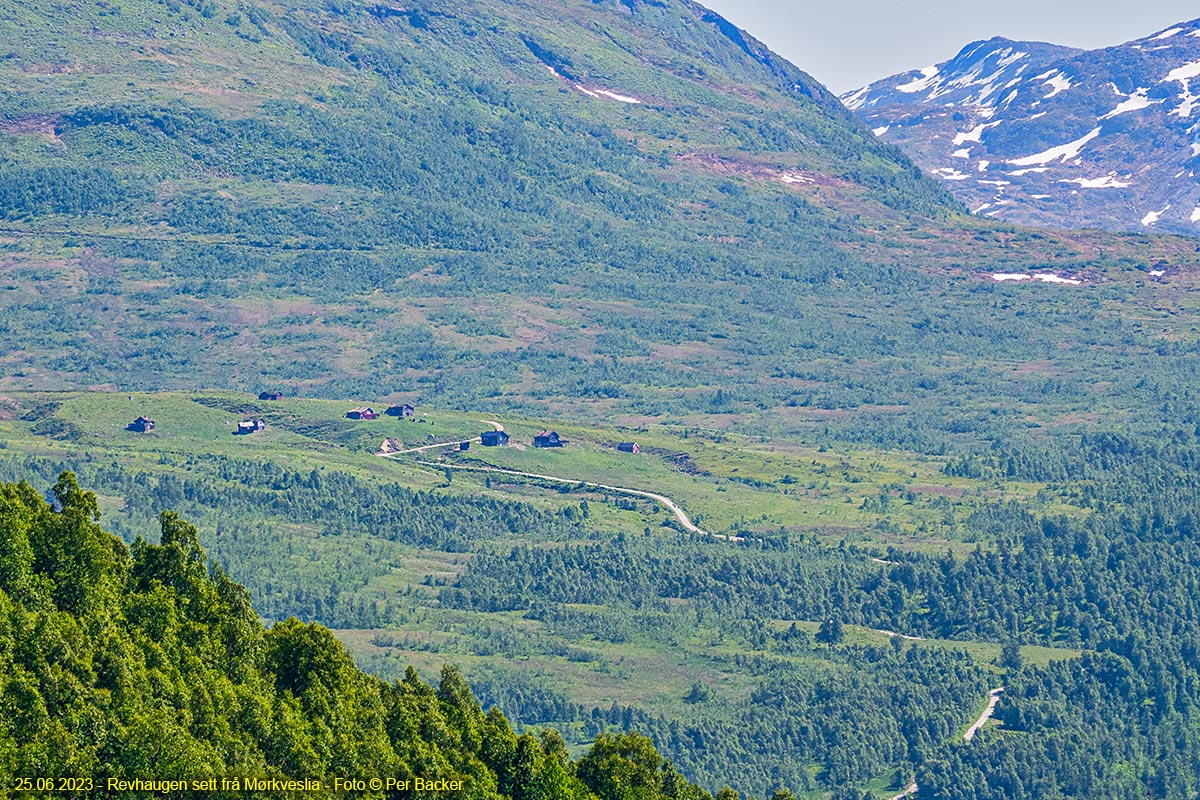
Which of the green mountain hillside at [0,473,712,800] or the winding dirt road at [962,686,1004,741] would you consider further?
the winding dirt road at [962,686,1004,741]

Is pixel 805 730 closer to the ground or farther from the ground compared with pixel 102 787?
closer to the ground

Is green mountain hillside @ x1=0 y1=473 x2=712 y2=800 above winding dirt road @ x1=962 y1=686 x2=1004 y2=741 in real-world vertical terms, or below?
above

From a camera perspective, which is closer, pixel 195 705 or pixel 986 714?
pixel 195 705

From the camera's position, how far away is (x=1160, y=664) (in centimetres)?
16050

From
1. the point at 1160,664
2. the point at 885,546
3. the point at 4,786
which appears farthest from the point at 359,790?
the point at 885,546

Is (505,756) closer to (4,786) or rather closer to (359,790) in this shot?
(359,790)

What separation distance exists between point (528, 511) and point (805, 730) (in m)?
63.0

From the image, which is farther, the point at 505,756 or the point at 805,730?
the point at 805,730

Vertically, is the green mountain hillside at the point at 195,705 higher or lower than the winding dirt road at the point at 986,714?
higher

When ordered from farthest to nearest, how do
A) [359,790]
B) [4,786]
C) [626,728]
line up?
[626,728] → [359,790] → [4,786]

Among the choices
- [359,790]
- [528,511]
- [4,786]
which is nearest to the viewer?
[4,786]

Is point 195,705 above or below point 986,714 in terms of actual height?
above

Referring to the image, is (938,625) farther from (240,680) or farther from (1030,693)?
(240,680)

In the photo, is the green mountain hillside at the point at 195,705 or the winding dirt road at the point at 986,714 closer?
the green mountain hillside at the point at 195,705
